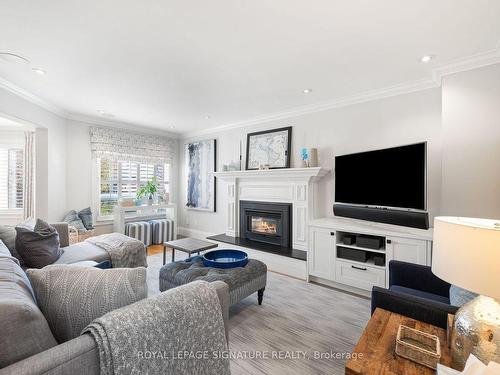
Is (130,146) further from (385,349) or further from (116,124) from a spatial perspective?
(385,349)

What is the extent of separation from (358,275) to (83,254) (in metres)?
3.14

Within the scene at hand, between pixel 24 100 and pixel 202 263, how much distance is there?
10.9 feet

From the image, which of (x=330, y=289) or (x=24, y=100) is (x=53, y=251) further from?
(x=330, y=289)

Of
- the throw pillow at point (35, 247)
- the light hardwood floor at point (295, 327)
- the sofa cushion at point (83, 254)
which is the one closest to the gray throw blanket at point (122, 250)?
the sofa cushion at point (83, 254)

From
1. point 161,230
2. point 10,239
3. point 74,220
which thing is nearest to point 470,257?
point 10,239

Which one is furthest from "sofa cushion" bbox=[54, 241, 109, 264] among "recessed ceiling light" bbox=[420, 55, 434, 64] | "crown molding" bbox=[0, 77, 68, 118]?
"recessed ceiling light" bbox=[420, 55, 434, 64]

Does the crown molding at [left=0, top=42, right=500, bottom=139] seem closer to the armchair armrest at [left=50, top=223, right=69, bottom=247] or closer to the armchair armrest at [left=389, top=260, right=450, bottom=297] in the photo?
the armchair armrest at [left=50, top=223, right=69, bottom=247]

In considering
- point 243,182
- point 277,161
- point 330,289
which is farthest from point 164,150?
point 330,289

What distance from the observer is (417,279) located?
2.03 meters

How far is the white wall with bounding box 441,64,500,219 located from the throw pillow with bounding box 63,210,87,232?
198 inches

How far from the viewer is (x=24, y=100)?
10.9 feet

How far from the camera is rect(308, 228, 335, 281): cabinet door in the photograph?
3107mm

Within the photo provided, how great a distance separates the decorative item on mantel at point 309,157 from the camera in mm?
3658

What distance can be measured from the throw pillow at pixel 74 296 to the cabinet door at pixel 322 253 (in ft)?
8.37
